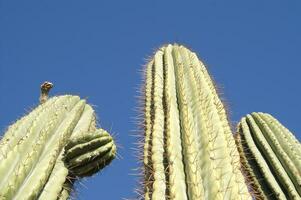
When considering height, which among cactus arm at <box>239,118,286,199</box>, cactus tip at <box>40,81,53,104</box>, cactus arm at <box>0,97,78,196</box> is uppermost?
cactus tip at <box>40,81,53,104</box>

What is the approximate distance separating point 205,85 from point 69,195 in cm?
149

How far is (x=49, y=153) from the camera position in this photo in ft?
13.9

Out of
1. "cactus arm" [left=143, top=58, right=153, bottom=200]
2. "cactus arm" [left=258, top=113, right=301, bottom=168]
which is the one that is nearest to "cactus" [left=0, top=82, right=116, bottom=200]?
"cactus arm" [left=143, top=58, right=153, bottom=200]

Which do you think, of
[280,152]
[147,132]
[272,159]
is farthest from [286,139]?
[147,132]

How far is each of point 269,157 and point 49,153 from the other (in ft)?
7.04

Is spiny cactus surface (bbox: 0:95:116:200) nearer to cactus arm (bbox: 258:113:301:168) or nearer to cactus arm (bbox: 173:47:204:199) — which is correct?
cactus arm (bbox: 173:47:204:199)

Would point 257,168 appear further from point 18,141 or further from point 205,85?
point 18,141

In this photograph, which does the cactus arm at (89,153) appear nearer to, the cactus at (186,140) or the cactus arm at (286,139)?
the cactus at (186,140)

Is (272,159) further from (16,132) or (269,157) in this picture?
(16,132)

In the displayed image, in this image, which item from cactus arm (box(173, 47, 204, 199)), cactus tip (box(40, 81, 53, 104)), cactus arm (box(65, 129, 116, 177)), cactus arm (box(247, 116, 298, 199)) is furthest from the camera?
cactus tip (box(40, 81, 53, 104))

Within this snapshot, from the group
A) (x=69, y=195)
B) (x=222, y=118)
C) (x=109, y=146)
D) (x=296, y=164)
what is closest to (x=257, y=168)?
(x=296, y=164)

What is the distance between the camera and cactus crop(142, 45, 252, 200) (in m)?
3.37

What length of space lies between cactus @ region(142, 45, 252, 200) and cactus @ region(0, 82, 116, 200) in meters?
0.47

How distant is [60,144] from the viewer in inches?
174
